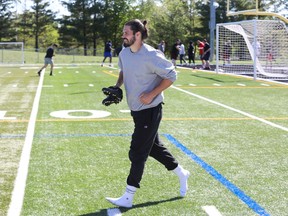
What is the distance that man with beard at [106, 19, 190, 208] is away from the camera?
4.11m

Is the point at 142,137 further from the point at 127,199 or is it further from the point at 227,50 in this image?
the point at 227,50

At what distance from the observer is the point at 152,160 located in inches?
233

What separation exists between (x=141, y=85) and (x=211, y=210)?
126 cm

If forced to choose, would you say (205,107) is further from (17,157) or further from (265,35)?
(265,35)

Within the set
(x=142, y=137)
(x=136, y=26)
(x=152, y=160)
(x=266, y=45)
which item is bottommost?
(x=152, y=160)

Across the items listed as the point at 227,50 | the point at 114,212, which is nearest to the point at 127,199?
the point at 114,212

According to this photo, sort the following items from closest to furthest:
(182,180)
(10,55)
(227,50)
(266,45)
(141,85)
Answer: (141,85) < (182,180) < (266,45) < (227,50) < (10,55)

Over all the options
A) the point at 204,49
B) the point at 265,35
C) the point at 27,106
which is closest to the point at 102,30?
the point at 204,49

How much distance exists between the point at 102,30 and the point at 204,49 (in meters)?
51.2

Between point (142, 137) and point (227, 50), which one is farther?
point (227, 50)

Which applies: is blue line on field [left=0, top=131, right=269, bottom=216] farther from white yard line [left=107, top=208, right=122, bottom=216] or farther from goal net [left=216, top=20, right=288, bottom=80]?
goal net [left=216, top=20, right=288, bottom=80]

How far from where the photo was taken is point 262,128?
8203mm

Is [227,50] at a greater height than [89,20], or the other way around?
[89,20]

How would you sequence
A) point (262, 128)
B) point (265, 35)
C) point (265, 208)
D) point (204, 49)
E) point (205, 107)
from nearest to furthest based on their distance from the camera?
point (265, 208), point (262, 128), point (205, 107), point (265, 35), point (204, 49)
